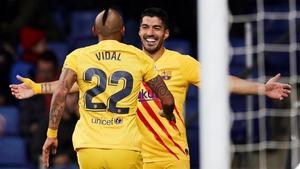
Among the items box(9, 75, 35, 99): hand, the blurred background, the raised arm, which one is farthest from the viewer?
the blurred background

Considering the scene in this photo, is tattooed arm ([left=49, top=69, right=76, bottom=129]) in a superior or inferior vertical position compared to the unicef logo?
superior

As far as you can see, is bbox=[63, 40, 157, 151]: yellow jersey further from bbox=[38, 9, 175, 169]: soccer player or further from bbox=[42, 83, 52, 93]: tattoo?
bbox=[42, 83, 52, 93]: tattoo

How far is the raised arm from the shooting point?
772 cm

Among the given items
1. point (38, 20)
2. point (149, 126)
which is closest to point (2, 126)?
point (38, 20)

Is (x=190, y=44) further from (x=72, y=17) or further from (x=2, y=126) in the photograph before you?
(x=2, y=126)

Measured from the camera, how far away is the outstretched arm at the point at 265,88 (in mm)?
8281

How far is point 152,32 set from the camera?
8789mm

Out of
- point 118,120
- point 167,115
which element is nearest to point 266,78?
point 167,115

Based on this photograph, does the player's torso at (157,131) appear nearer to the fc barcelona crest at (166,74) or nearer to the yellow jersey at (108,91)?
the fc barcelona crest at (166,74)

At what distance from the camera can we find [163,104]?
26.3 ft

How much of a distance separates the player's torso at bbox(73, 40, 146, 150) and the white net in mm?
2900

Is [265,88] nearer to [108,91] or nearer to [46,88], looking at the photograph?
[108,91]

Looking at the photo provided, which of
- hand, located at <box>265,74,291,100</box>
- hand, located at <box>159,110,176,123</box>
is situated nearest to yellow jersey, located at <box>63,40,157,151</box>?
hand, located at <box>159,110,176,123</box>

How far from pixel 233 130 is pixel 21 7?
373 cm
